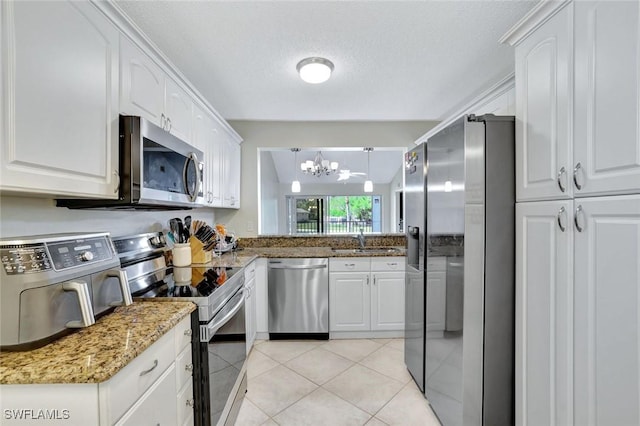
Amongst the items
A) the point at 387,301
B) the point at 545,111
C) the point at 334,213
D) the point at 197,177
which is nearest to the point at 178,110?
the point at 197,177

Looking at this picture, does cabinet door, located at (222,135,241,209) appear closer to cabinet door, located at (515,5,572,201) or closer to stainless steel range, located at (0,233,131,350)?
stainless steel range, located at (0,233,131,350)

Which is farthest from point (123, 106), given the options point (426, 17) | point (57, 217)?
point (426, 17)

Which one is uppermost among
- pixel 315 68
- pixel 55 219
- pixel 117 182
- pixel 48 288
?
pixel 315 68

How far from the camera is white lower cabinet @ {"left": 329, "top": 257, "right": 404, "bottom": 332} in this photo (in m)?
2.93

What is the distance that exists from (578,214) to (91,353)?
175 centimetres

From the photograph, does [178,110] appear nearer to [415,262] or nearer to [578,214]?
[415,262]

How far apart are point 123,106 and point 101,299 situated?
88 centimetres

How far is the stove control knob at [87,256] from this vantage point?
3.46ft

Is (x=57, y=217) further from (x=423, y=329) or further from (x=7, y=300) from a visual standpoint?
(x=423, y=329)

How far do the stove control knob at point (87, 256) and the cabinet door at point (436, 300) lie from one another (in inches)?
69.2

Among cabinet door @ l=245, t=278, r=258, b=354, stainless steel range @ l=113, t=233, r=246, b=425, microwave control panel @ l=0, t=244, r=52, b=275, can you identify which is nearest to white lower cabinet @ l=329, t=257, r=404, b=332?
cabinet door @ l=245, t=278, r=258, b=354

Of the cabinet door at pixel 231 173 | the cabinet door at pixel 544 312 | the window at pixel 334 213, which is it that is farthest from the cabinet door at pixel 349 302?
the window at pixel 334 213

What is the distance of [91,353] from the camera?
843 mm

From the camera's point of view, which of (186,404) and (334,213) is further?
(334,213)
